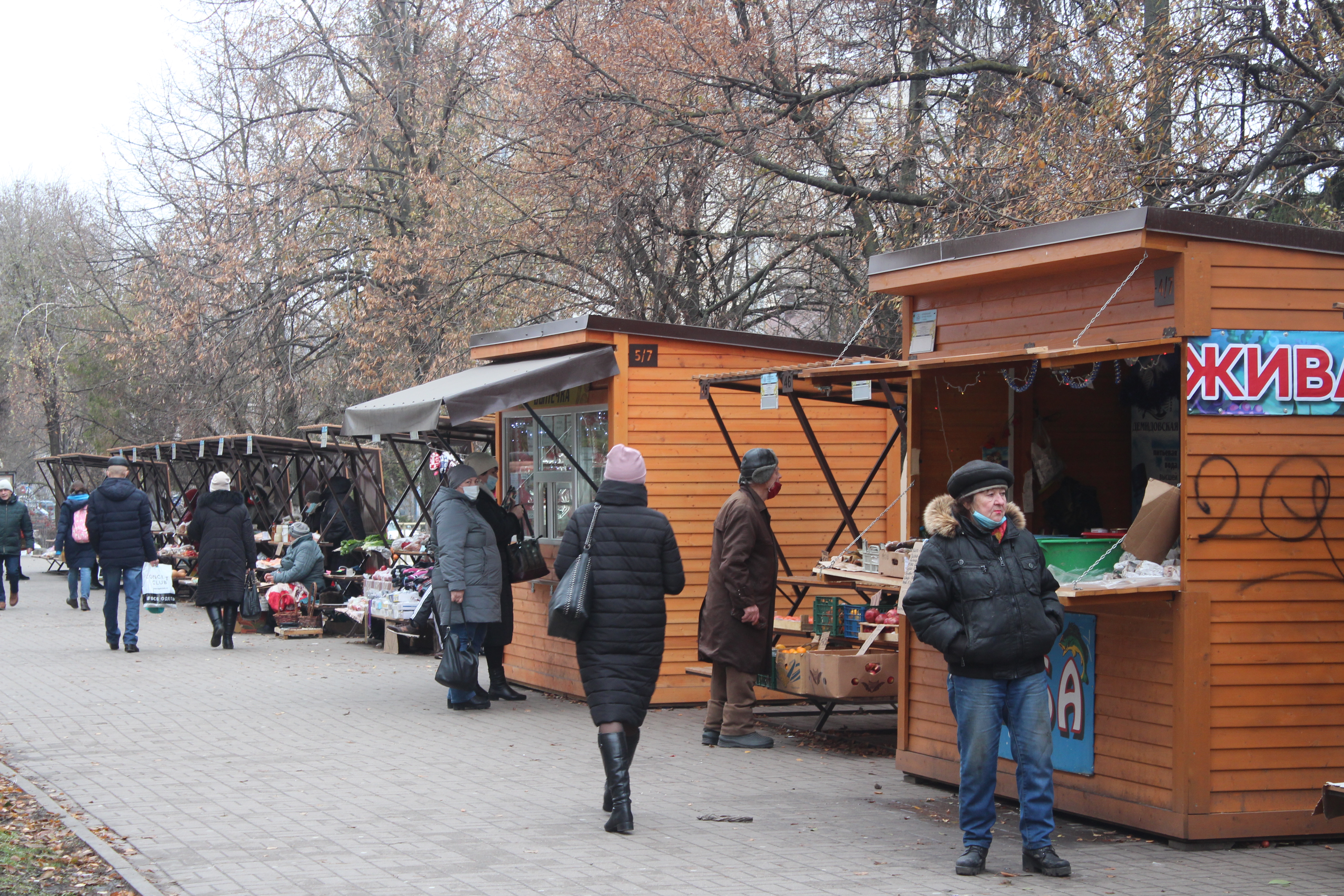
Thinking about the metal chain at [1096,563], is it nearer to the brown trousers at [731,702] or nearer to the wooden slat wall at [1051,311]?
the wooden slat wall at [1051,311]

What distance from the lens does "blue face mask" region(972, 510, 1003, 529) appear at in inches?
226

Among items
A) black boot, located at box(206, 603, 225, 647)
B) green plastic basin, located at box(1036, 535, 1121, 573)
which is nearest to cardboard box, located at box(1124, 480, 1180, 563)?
green plastic basin, located at box(1036, 535, 1121, 573)

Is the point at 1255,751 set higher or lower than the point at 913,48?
lower

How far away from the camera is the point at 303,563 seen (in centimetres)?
1645

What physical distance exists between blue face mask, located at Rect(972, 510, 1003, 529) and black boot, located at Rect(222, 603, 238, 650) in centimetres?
1071

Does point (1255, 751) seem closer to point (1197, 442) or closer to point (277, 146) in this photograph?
point (1197, 442)

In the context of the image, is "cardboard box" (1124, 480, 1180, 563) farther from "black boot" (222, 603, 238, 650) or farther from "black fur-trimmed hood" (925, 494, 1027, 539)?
"black boot" (222, 603, 238, 650)

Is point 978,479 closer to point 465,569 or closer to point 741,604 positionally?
point 741,604

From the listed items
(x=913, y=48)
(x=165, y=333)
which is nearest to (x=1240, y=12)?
(x=913, y=48)

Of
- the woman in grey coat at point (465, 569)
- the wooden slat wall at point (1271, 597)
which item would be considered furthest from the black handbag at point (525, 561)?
the wooden slat wall at point (1271, 597)

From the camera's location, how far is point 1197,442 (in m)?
6.25

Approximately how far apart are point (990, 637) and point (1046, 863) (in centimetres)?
103

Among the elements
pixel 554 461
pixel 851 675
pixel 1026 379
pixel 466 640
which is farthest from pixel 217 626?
pixel 1026 379

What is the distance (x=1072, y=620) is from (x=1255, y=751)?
1.10 m
